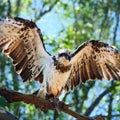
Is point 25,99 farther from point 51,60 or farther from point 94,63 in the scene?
point 94,63

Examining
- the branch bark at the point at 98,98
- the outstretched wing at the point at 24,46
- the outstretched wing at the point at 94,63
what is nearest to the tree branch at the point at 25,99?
the outstretched wing at the point at 24,46

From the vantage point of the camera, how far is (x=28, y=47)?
8875mm

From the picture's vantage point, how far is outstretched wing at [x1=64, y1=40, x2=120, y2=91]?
352 inches

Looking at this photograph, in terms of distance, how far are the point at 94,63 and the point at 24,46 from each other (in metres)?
1.21

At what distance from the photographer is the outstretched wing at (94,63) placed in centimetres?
895

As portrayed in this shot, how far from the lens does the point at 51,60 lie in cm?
856

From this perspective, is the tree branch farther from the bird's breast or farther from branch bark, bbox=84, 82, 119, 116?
branch bark, bbox=84, 82, 119, 116

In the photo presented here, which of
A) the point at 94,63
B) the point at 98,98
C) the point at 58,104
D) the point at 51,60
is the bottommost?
the point at 98,98

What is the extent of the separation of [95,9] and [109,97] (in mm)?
3238

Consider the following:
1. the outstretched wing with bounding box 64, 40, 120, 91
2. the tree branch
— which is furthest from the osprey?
the tree branch

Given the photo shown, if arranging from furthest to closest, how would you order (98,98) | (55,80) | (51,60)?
(98,98) < (51,60) < (55,80)

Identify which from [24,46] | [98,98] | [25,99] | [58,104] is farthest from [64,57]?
[98,98]

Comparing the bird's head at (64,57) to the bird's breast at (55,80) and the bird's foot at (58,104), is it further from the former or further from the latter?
the bird's foot at (58,104)

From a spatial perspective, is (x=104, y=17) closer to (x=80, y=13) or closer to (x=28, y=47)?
(x=80, y=13)
